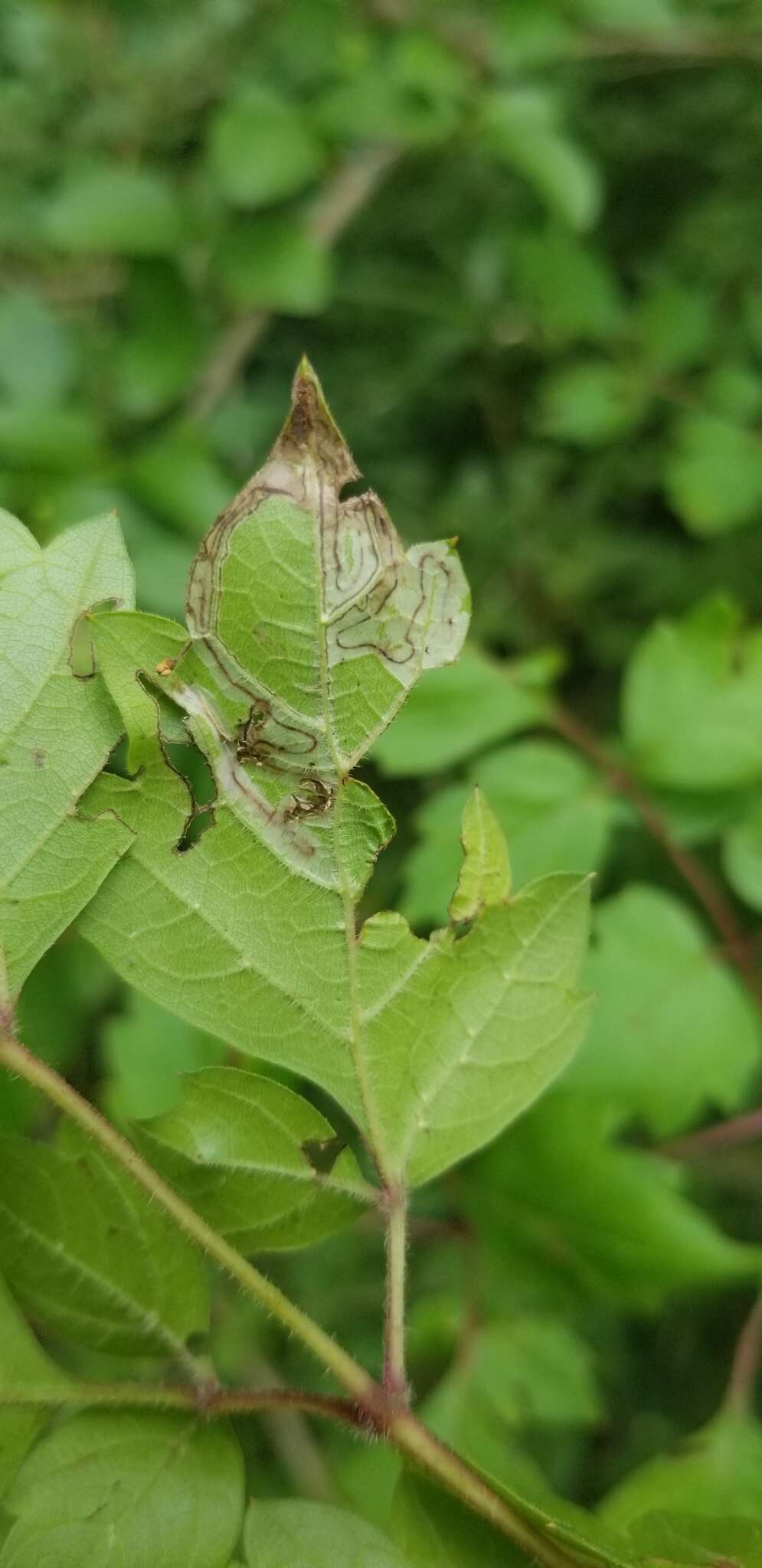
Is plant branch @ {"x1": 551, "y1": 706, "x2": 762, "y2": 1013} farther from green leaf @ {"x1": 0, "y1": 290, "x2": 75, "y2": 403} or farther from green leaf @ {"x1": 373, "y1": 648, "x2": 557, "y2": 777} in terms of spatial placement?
green leaf @ {"x1": 0, "y1": 290, "x2": 75, "y2": 403}

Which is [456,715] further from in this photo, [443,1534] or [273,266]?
[443,1534]

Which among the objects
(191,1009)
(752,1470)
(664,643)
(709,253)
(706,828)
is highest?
(191,1009)

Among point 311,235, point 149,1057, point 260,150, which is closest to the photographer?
point 149,1057

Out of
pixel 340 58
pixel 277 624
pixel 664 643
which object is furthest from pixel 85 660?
pixel 340 58

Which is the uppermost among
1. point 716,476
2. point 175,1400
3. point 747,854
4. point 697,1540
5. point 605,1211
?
point 175,1400

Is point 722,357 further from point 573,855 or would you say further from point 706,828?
point 573,855

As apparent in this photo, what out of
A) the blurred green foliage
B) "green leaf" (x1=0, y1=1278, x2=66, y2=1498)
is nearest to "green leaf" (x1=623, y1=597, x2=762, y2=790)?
the blurred green foliage

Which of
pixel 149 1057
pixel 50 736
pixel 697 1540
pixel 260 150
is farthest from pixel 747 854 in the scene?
pixel 260 150
